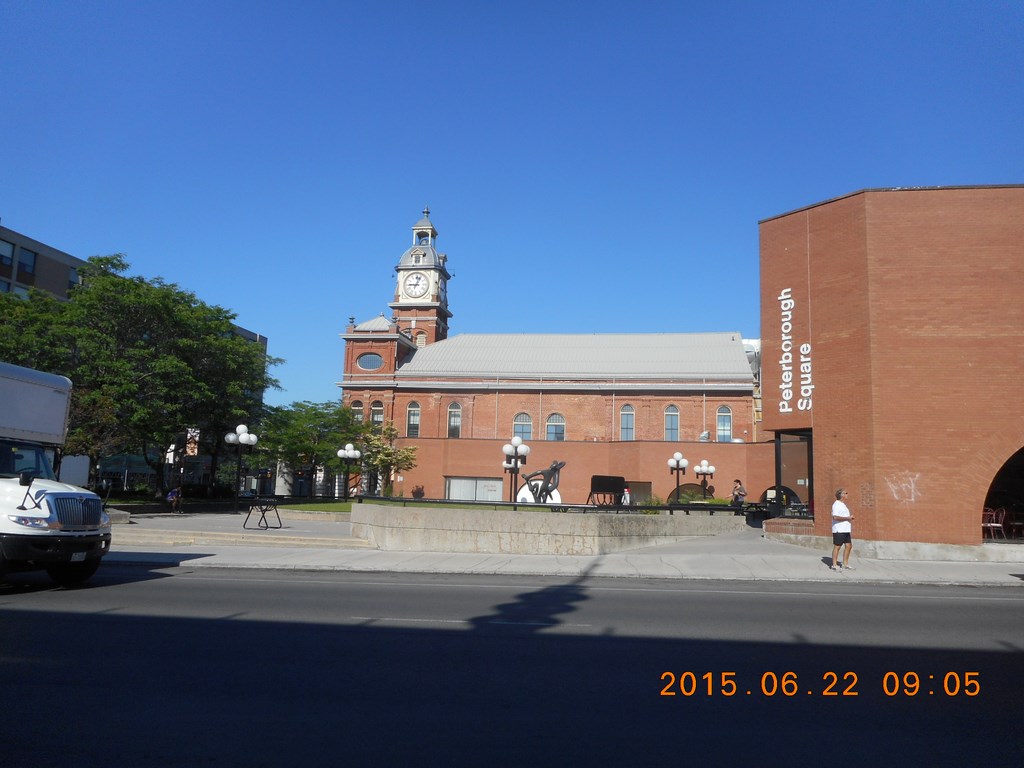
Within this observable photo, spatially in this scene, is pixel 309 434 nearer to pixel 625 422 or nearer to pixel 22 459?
pixel 625 422

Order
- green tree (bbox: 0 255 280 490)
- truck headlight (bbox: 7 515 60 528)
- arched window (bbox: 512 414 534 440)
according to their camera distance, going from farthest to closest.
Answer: arched window (bbox: 512 414 534 440), green tree (bbox: 0 255 280 490), truck headlight (bbox: 7 515 60 528)

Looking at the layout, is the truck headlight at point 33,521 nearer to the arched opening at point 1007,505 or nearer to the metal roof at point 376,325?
the arched opening at point 1007,505

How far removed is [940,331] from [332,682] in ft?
64.9

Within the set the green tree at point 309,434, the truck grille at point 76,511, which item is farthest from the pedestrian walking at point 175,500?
the truck grille at point 76,511

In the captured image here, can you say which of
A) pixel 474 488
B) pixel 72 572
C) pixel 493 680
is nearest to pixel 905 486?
pixel 493 680

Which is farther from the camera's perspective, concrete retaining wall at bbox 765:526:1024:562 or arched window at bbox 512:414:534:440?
arched window at bbox 512:414:534:440

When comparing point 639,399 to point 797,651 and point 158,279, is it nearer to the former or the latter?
point 158,279

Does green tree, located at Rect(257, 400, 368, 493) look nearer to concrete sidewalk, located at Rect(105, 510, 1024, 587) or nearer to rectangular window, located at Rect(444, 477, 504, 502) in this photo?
rectangular window, located at Rect(444, 477, 504, 502)

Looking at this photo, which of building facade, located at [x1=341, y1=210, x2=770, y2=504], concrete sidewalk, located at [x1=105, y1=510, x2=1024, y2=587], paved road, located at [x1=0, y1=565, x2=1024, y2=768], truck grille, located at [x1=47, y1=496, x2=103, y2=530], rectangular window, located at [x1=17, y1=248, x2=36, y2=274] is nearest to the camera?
paved road, located at [x1=0, y1=565, x2=1024, y2=768]

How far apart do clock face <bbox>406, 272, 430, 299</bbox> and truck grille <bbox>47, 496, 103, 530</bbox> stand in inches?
2482

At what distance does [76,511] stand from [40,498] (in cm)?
64

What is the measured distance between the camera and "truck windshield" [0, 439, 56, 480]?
41.2 feet

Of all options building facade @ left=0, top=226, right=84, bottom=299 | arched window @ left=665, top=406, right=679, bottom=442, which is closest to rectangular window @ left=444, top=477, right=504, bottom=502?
arched window @ left=665, top=406, right=679, bottom=442

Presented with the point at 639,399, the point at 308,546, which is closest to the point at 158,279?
the point at 308,546
